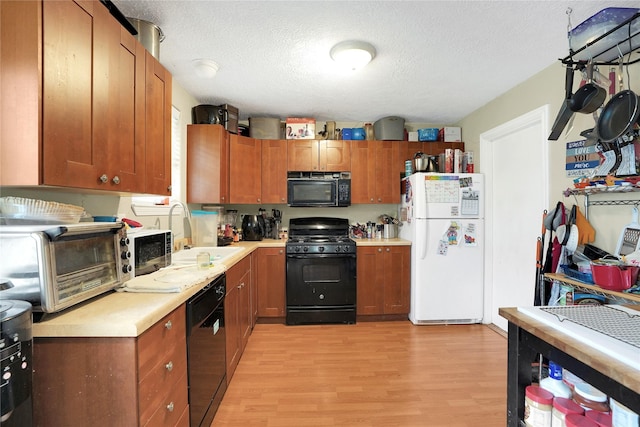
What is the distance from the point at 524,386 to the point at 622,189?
134cm

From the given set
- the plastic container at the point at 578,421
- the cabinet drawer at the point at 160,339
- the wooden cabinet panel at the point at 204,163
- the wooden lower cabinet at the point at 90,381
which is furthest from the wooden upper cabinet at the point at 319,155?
the plastic container at the point at 578,421

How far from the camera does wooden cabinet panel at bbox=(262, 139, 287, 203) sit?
3.39 m

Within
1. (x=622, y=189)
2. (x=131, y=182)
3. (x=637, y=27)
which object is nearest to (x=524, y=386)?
(x=622, y=189)

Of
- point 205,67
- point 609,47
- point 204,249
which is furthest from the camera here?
point 204,249

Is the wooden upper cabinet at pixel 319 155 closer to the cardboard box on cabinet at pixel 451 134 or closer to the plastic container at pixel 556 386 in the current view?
the cardboard box on cabinet at pixel 451 134

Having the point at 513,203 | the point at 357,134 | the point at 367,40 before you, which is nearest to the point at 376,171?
the point at 357,134

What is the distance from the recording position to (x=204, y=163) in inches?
116

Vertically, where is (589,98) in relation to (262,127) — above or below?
below

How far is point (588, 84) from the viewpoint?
1.53 metres

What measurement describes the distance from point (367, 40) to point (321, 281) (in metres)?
2.32

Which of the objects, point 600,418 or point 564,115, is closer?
point 600,418

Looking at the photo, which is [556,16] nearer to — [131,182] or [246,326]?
[131,182]

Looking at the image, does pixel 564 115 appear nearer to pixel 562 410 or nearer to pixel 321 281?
pixel 562 410

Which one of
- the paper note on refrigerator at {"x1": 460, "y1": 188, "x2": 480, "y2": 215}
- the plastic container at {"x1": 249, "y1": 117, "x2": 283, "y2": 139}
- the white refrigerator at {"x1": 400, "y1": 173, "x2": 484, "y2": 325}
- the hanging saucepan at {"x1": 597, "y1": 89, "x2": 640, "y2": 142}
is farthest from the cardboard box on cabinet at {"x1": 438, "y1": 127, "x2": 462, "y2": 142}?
the plastic container at {"x1": 249, "y1": 117, "x2": 283, "y2": 139}
